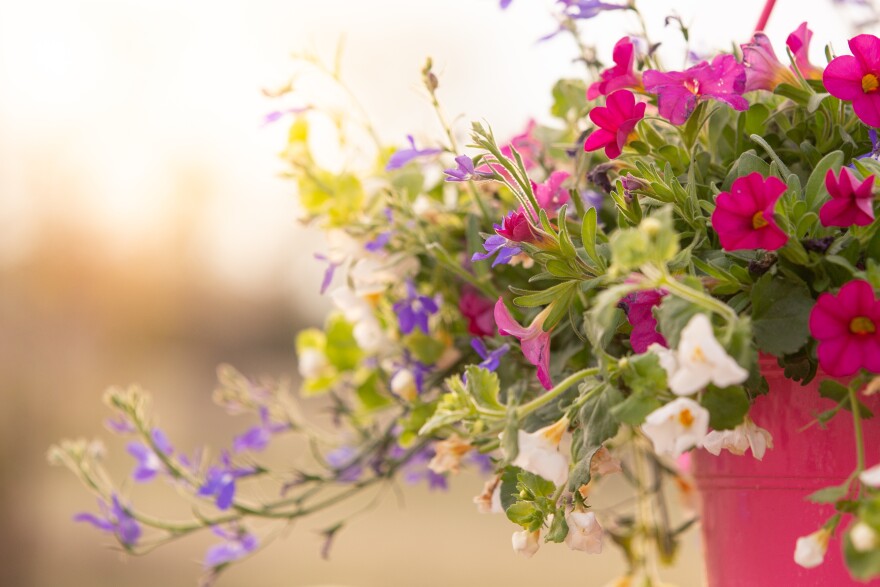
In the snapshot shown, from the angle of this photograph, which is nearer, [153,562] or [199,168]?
[153,562]

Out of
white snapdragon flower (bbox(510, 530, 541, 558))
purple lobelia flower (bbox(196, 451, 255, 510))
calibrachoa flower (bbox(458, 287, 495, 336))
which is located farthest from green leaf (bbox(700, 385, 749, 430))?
purple lobelia flower (bbox(196, 451, 255, 510))

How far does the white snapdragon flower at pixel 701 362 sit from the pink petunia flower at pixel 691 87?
0.51ft

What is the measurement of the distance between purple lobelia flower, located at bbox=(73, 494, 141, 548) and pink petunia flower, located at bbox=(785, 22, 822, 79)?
52cm

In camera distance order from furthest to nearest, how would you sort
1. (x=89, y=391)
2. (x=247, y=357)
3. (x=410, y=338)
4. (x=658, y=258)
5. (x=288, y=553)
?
(x=247, y=357) → (x=288, y=553) → (x=89, y=391) → (x=410, y=338) → (x=658, y=258)

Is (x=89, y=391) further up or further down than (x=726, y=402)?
further down

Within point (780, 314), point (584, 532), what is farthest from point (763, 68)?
point (584, 532)

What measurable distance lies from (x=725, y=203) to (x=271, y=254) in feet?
12.1

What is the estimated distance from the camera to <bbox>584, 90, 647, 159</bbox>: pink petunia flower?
43cm

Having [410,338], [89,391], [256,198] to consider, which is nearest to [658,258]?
[410,338]

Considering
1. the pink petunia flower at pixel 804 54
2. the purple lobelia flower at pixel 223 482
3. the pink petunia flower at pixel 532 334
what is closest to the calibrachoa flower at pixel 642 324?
the pink petunia flower at pixel 532 334

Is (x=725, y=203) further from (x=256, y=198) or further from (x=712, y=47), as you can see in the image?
(x=256, y=198)

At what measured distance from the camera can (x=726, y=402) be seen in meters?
0.36

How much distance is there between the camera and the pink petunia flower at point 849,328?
1.12 ft

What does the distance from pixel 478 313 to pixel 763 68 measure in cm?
24
